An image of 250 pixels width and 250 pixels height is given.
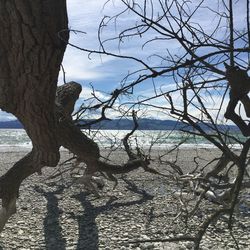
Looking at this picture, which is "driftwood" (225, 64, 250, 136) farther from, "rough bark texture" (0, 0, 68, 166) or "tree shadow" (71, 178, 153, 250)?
Answer: "tree shadow" (71, 178, 153, 250)

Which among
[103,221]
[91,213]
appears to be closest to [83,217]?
[91,213]

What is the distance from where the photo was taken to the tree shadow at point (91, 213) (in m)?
7.82

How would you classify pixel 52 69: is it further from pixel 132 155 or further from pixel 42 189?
pixel 42 189

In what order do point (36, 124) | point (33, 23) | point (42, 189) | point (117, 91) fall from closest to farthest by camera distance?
point (117, 91) < point (33, 23) < point (36, 124) < point (42, 189)

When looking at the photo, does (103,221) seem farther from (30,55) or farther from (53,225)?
(30,55)

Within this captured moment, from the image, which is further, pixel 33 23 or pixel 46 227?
pixel 46 227

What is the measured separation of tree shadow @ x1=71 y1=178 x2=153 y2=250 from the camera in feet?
25.7

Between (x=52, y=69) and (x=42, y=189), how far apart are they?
10.5 metres

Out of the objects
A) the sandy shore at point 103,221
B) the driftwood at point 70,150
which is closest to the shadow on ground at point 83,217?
the sandy shore at point 103,221

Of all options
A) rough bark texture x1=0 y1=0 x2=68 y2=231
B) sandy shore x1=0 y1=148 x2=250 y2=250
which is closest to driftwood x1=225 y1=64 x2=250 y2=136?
rough bark texture x1=0 y1=0 x2=68 y2=231

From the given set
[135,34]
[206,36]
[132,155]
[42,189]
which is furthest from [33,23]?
[42,189]

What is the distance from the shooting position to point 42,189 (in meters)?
13.1

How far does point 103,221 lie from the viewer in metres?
9.29

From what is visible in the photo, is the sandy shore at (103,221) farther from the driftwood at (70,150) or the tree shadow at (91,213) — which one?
the driftwood at (70,150)
